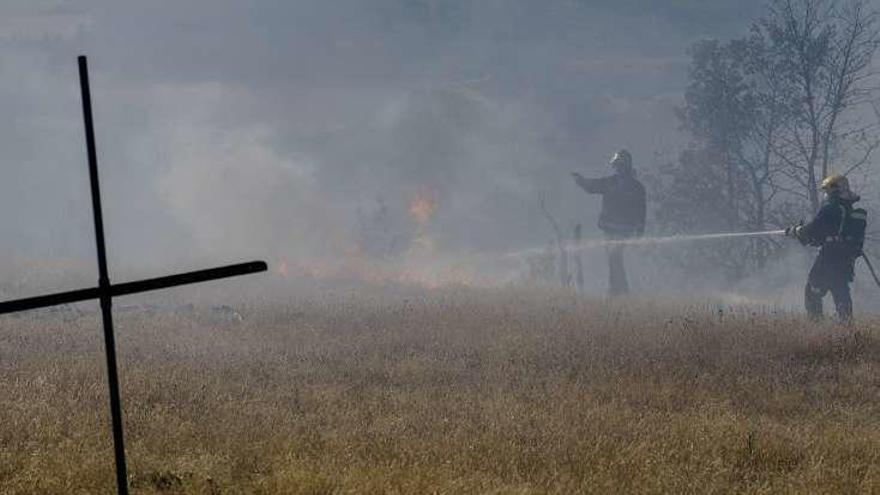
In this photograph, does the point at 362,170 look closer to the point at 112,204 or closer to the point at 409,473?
the point at 112,204

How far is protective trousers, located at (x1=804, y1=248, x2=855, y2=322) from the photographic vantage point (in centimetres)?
1477

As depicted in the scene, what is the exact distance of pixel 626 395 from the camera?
8.17m

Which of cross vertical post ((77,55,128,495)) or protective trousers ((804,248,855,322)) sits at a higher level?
cross vertical post ((77,55,128,495))

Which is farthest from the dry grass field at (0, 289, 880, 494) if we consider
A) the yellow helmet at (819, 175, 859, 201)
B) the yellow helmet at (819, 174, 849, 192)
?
the yellow helmet at (819, 174, 849, 192)

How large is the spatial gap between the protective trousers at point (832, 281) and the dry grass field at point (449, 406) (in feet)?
4.59

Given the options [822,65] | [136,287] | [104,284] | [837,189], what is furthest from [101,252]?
[822,65]

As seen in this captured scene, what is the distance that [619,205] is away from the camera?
22.2m

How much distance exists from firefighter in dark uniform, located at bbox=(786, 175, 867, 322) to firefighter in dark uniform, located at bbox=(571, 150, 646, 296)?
24.0 feet

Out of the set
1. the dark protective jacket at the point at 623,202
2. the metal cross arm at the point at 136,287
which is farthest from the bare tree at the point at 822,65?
the metal cross arm at the point at 136,287

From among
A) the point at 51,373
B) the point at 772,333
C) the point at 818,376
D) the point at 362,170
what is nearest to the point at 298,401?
the point at 51,373

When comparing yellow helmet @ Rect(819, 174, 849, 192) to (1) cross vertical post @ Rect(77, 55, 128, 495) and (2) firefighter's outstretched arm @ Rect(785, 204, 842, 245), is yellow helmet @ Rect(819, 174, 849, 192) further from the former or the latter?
(1) cross vertical post @ Rect(77, 55, 128, 495)

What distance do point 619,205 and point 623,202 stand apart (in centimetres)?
14

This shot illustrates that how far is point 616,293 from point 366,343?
1230 centimetres

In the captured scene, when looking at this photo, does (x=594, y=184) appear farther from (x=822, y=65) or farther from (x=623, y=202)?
(x=822, y=65)
